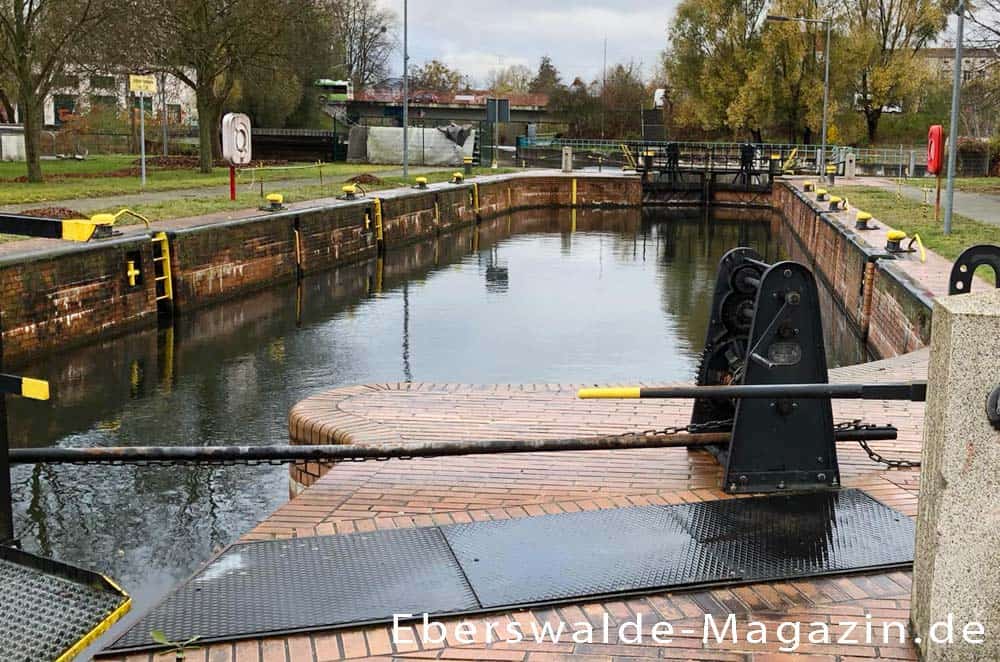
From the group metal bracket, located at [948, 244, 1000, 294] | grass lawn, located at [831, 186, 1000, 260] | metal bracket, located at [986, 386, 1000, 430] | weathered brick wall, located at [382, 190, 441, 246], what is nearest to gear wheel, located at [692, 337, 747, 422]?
metal bracket, located at [948, 244, 1000, 294]

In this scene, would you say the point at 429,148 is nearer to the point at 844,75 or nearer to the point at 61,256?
the point at 844,75

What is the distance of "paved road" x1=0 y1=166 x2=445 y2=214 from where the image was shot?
824 inches

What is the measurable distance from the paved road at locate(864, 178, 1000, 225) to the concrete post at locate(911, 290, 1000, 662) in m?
19.3

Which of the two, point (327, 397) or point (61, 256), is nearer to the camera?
point (327, 397)

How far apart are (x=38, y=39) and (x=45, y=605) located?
2714cm

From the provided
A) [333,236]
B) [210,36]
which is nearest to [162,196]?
[333,236]

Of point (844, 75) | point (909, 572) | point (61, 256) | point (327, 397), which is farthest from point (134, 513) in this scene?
point (844, 75)

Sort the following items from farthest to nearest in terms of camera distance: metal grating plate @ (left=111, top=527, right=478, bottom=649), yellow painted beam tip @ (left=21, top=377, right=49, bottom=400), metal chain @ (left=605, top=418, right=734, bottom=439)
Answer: metal chain @ (left=605, top=418, right=734, bottom=439) < yellow painted beam tip @ (left=21, top=377, right=49, bottom=400) < metal grating plate @ (left=111, top=527, right=478, bottom=649)

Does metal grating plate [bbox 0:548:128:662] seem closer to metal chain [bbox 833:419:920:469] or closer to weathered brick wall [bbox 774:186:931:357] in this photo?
metal chain [bbox 833:419:920:469]

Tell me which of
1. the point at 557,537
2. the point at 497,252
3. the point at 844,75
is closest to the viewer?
the point at 557,537

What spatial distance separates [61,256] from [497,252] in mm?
14949

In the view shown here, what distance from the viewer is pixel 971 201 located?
28359 mm

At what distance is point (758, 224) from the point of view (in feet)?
123

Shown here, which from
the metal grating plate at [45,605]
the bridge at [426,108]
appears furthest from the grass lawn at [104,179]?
the bridge at [426,108]
